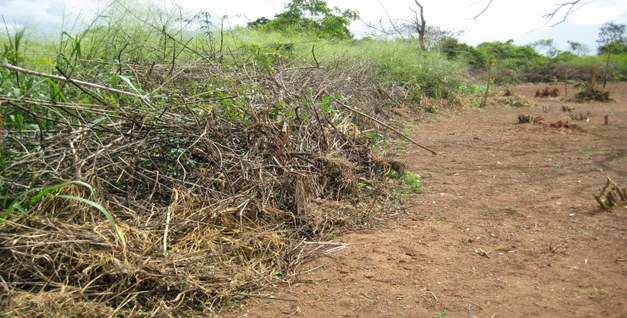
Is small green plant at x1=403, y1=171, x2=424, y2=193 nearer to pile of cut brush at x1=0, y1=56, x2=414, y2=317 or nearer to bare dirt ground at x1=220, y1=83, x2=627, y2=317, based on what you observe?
bare dirt ground at x1=220, y1=83, x2=627, y2=317

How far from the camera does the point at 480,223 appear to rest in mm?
3730

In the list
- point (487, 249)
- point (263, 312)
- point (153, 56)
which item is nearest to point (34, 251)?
point (263, 312)

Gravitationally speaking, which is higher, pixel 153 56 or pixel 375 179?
pixel 153 56

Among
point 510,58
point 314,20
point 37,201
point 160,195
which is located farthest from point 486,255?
point 510,58

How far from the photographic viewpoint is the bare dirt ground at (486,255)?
8.40ft

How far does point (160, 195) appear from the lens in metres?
3.35

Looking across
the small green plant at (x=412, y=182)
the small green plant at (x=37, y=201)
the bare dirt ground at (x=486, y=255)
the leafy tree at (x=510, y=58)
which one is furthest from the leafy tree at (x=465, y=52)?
the small green plant at (x=37, y=201)

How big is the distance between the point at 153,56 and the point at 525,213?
3.88 m

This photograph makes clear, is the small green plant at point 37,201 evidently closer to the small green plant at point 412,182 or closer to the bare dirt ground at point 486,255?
the bare dirt ground at point 486,255

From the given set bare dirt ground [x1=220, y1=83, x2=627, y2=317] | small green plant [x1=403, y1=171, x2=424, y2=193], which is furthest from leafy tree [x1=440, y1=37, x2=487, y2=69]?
small green plant [x1=403, y1=171, x2=424, y2=193]

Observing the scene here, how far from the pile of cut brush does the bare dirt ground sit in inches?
11.2

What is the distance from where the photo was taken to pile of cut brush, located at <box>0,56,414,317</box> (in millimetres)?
2512

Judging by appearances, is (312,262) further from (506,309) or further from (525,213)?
(525,213)

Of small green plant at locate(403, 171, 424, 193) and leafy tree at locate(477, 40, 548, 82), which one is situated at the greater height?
leafy tree at locate(477, 40, 548, 82)
